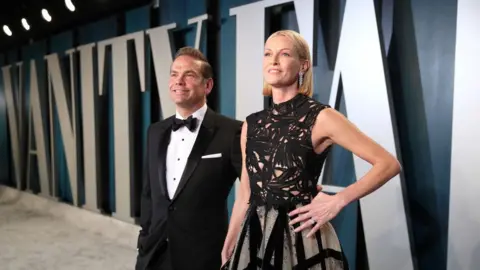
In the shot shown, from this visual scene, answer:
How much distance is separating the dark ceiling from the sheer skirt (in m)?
3.13

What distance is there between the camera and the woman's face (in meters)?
1.32

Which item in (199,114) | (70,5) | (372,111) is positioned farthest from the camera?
(70,5)

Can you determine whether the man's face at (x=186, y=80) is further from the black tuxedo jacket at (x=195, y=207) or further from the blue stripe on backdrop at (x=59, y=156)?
the blue stripe on backdrop at (x=59, y=156)

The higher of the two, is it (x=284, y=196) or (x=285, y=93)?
(x=285, y=93)

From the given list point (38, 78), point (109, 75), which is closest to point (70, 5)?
Answer: point (109, 75)

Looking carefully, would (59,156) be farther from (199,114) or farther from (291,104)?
(291,104)

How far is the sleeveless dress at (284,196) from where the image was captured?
128 cm

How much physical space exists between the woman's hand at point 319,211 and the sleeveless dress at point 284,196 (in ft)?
0.14

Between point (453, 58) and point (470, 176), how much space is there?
1.89 feet

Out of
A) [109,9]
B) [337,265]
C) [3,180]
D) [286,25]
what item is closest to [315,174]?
[337,265]

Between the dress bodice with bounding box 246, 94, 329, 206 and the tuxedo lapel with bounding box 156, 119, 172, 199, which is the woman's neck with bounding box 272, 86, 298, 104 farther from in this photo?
the tuxedo lapel with bounding box 156, 119, 172, 199

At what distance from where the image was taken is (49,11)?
186 inches

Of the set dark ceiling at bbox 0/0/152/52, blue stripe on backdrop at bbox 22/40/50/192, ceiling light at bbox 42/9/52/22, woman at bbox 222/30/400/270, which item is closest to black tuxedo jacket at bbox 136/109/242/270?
woman at bbox 222/30/400/270

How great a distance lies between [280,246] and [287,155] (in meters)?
0.27
